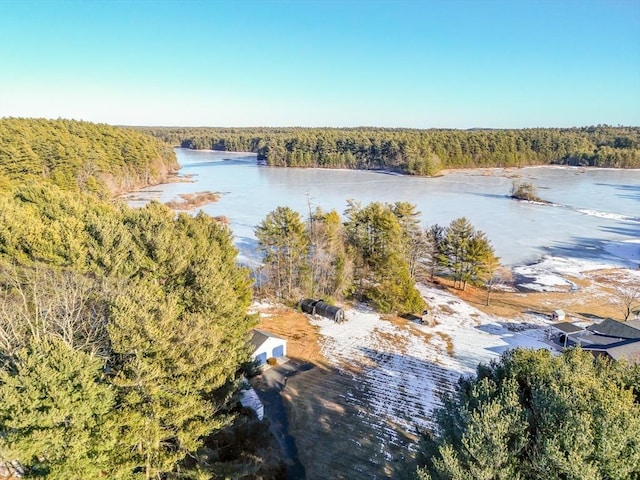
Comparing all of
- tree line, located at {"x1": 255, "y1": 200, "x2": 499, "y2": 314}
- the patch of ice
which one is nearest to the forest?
tree line, located at {"x1": 255, "y1": 200, "x2": 499, "y2": 314}

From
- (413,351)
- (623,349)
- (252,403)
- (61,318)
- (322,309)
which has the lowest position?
(413,351)

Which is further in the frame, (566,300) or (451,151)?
(451,151)

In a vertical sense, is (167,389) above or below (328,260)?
above

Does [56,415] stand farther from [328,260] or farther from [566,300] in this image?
[566,300]

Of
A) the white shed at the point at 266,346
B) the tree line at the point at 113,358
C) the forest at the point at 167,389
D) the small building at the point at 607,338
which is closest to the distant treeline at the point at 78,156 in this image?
the tree line at the point at 113,358

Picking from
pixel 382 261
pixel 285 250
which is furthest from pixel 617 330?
pixel 285 250

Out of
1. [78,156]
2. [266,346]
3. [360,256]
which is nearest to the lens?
[266,346]

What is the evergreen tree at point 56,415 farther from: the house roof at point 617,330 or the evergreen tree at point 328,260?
the house roof at point 617,330

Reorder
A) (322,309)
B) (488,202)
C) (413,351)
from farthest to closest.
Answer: (488,202) < (322,309) < (413,351)
